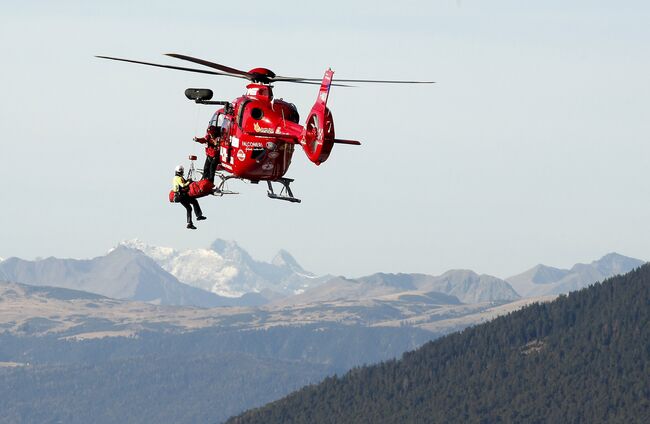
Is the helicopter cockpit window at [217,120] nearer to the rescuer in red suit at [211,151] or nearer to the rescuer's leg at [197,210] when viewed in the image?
the rescuer in red suit at [211,151]

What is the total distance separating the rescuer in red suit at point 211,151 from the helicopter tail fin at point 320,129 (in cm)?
950

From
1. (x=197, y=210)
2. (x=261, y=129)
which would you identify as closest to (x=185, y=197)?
(x=197, y=210)

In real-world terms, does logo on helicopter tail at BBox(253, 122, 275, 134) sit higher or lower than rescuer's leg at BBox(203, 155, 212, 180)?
higher

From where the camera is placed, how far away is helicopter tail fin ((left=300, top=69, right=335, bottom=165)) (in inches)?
3066

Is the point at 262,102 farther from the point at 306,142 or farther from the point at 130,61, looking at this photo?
the point at 130,61

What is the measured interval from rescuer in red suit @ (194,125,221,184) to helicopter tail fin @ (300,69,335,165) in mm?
9498

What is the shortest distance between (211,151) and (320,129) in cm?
1265

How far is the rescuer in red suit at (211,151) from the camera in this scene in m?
88.9

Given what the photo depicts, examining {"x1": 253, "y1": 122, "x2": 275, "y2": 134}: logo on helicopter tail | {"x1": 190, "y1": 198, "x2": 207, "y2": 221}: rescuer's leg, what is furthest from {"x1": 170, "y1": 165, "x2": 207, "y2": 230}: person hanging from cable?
{"x1": 253, "y1": 122, "x2": 275, "y2": 134}: logo on helicopter tail

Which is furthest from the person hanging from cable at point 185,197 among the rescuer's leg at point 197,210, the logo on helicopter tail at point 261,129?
the logo on helicopter tail at point 261,129

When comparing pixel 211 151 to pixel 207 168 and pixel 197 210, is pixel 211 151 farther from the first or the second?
pixel 197 210

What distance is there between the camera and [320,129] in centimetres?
7862

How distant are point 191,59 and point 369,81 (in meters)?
10.4

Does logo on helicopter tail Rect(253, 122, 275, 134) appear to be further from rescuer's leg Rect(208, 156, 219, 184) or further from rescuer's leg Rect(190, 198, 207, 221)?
rescuer's leg Rect(190, 198, 207, 221)
